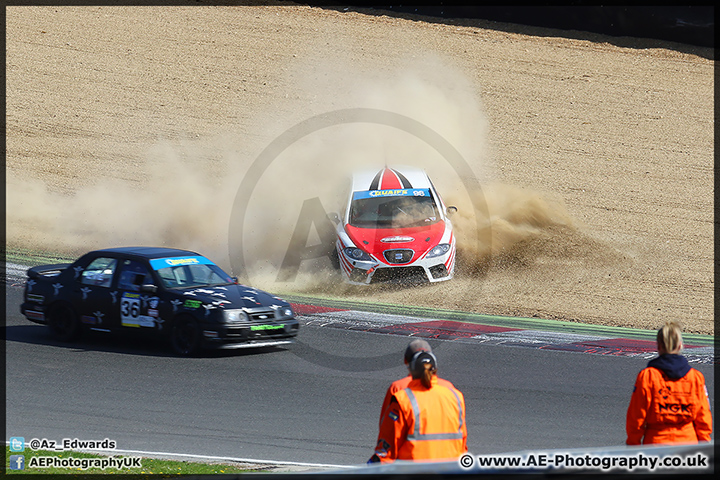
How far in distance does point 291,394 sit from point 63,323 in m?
3.80

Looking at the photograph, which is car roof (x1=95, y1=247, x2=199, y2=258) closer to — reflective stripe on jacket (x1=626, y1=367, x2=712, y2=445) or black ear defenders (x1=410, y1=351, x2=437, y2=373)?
black ear defenders (x1=410, y1=351, x2=437, y2=373)

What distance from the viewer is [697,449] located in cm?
306

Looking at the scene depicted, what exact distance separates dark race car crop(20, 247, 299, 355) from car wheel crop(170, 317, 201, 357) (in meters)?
0.01

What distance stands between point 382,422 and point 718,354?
307 inches

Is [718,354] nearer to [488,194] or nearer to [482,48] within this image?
[488,194]

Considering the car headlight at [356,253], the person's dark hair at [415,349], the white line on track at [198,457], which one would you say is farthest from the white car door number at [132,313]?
the person's dark hair at [415,349]

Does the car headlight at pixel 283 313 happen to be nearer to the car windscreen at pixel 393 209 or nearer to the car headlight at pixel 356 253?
the car headlight at pixel 356 253

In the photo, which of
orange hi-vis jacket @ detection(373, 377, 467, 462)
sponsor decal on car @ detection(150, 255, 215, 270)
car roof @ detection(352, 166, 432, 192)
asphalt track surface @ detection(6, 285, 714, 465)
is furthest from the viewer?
car roof @ detection(352, 166, 432, 192)

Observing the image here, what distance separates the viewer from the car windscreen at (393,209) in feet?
46.3

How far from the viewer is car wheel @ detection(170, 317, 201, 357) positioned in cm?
988

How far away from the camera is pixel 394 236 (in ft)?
44.6

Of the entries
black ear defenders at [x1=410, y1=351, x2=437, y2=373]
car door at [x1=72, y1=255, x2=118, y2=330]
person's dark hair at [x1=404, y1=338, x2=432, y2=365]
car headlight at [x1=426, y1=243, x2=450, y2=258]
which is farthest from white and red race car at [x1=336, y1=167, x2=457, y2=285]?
black ear defenders at [x1=410, y1=351, x2=437, y2=373]

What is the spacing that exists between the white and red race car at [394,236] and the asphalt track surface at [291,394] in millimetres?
2386

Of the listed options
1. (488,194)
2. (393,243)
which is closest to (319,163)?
(488,194)
